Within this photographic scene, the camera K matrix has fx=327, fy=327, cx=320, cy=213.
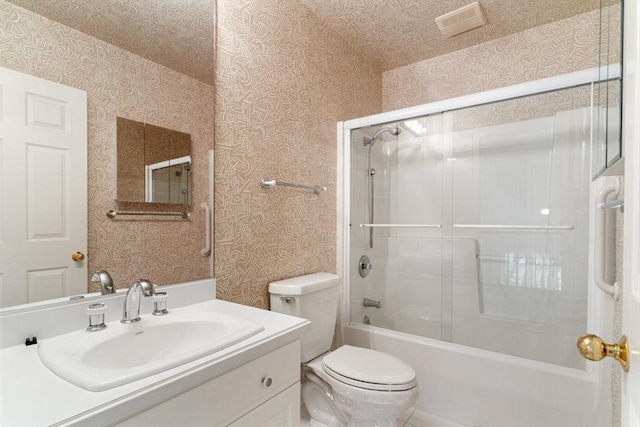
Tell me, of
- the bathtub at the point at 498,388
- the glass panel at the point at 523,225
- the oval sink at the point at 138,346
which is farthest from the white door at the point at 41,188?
the glass panel at the point at 523,225

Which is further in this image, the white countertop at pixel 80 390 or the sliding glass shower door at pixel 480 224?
the sliding glass shower door at pixel 480 224

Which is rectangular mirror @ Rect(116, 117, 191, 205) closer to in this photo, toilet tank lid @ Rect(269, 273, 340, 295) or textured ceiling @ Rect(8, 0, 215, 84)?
textured ceiling @ Rect(8, 0, 215, 84)

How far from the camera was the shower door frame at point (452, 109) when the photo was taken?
1.44 m

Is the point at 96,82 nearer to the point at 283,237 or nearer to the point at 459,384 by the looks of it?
the point at 283,237

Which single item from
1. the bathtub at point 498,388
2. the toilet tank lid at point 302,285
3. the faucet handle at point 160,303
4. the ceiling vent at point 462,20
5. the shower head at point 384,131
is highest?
the ceiling vent at point 462,20

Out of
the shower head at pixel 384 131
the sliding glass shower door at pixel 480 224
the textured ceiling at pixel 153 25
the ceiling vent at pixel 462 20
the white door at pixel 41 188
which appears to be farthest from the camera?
the shower head at pixel 384 131

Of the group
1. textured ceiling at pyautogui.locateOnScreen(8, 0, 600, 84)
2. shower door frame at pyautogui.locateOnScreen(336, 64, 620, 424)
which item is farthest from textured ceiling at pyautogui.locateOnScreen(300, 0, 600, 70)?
shower door frame at pyautogui.locateOnScreen(336, 64, 620, 424)

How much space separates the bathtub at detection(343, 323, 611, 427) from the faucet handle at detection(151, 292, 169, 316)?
4.33 ft

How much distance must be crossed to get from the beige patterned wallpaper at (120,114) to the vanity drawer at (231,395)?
1.74ft

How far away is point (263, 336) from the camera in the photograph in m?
0.96

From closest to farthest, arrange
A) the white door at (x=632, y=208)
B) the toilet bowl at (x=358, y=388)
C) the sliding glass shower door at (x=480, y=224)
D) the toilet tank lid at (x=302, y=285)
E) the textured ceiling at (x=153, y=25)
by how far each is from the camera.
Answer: the white door at (x=632, y=208)
the textured ceiling at (x=153, y=25)
the toilet bowl at (x=358, y=388)
the toilet tank lid at (x=302, y=285)
the sliding glass shower door at (x=480, y=224)

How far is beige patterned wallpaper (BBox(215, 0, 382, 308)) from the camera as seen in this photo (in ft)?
4.77

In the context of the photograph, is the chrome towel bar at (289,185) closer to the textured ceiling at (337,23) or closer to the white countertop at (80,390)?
the textured ceiling at (337,23)

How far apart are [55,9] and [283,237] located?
1.21m
